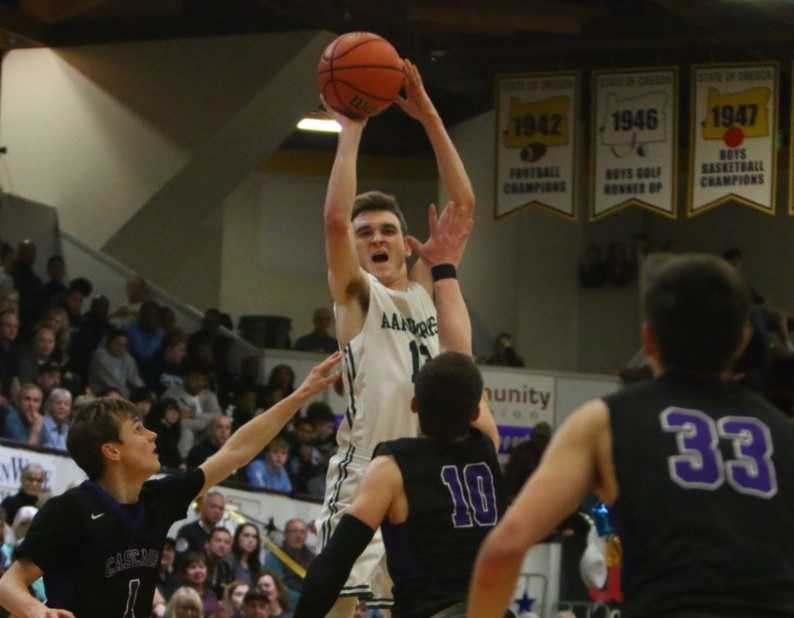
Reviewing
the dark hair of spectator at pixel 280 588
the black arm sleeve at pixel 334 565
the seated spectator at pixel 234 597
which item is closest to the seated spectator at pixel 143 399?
the dark hair of spectator at pixel 280 588

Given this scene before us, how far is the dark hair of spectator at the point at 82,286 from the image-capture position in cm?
1722

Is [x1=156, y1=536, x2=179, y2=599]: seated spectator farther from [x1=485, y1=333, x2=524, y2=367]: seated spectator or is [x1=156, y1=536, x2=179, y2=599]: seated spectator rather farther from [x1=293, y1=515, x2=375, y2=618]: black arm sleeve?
[x1=485, y1=333, x2=524, y2=367]: seated spectator

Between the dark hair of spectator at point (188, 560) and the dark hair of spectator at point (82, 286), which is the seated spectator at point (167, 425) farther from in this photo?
the dark hair of spectator at point (188, 560)

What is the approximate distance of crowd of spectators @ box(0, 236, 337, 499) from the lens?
14.1 meters

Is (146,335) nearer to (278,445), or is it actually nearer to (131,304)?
(131,304)

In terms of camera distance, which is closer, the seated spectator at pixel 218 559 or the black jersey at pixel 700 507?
the black jersey at pixel 700 507

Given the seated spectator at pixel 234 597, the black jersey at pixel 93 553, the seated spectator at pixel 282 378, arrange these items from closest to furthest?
the black jersey at pixel 93 553
the seated spectator at pixel 234 597
the seated spectator at pixel 282 378

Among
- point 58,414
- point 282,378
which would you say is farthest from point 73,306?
point 58,414

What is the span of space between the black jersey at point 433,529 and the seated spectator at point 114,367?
11.2 metres

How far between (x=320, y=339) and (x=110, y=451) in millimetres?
Result: 14356

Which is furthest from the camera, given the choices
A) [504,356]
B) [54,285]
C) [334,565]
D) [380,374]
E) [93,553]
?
[504,356]

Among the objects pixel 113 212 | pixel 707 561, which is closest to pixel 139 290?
pixel 113 212

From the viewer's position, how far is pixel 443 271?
6410 millimetres

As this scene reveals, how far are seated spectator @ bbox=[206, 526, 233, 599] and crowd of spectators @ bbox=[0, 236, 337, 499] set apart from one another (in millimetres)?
1543
